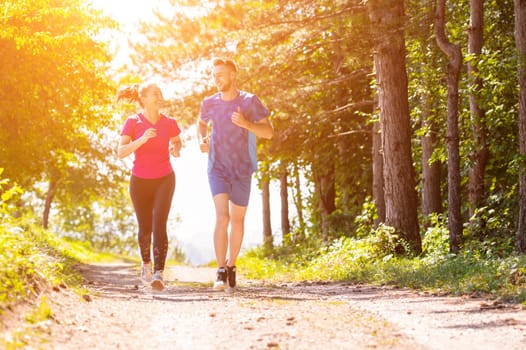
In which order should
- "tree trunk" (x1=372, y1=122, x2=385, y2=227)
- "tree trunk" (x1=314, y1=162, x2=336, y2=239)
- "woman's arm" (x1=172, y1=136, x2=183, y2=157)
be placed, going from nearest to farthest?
1. "woman's arm" (x1=172, y1=136, x2=183, y2=157)
2. "tree trunk" (x1=372, y1=122, x2=385, y2=227)
3. "tree trunk" (x1=314, y1=162, x2=336, y2=239)

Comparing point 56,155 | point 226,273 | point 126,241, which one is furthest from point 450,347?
point 126,241

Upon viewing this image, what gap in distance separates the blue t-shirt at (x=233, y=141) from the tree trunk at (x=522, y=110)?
4544mm

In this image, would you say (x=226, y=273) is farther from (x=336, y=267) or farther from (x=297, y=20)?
(x=297, y=20)

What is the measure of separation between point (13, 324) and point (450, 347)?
2741mm

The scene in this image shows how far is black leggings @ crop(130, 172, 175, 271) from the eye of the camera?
855cm

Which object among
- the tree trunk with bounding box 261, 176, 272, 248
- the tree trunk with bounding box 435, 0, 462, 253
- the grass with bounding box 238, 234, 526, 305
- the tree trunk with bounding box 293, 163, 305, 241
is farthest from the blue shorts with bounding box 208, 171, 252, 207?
the tree trunk with bounding box 261, 176, 272, 248

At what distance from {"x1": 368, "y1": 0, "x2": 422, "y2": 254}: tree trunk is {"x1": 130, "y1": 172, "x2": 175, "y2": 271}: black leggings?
584 centimetres

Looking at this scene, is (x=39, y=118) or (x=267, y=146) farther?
(x=267, y=146)

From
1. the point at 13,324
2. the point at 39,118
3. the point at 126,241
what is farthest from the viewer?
the point at 126,241

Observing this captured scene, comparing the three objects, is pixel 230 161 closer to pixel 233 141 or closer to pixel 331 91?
pixel 233 141

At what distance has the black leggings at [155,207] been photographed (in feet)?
28.0

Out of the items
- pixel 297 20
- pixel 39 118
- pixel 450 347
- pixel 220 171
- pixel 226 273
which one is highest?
pixel 297 20

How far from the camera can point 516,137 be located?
14.0m

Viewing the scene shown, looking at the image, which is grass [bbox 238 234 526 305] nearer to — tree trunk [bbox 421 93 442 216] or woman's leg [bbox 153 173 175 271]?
tree trunk [bbox 421 93 442 216]
